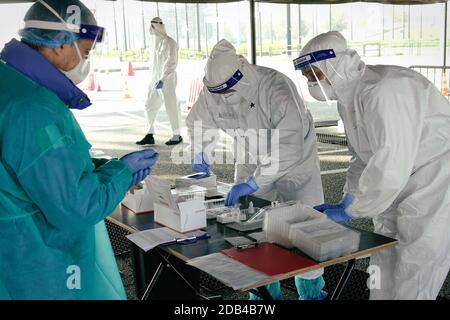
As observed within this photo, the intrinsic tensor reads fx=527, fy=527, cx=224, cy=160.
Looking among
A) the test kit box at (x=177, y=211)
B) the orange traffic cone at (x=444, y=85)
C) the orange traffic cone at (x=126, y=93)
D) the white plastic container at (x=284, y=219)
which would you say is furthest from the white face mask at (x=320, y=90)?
the orange traffic cone at (x=126, y=93)

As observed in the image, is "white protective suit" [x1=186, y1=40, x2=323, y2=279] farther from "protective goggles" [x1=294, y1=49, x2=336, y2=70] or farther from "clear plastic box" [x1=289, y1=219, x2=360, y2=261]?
"clear plastic box" [x1=289, y1=219, x2=360, y2=261]

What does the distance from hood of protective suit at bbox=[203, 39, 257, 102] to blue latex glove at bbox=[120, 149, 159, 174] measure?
32.6 inches

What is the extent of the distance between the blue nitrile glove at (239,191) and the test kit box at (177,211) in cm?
29

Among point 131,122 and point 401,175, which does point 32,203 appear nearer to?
point 401,175

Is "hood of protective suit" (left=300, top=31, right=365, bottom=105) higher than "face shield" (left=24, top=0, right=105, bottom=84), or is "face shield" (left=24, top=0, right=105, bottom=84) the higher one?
"face shield" (left=24, top=0, right=105, bottom=84)

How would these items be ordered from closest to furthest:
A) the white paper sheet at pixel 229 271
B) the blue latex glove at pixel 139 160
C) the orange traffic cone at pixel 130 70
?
the white paper sheet at pixel 229 271, the blue latex glove at pixel 139 160, the orange traffic cone at pixel 130 70

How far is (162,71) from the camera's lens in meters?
7.16

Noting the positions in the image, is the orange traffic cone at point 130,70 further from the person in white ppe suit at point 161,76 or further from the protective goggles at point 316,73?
the protective goggles at point 316,73

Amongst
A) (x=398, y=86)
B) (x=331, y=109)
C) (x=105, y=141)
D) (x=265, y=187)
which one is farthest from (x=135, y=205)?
(x=331, y=109)

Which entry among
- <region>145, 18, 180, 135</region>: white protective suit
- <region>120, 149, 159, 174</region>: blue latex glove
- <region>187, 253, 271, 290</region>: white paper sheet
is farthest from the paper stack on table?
<region>145, 18, 180, 135</region>: white protective suit

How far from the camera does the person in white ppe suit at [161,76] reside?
23.2 feet

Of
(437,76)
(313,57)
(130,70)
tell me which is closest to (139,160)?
(313,57)

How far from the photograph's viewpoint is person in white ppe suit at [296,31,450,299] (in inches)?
71.7
